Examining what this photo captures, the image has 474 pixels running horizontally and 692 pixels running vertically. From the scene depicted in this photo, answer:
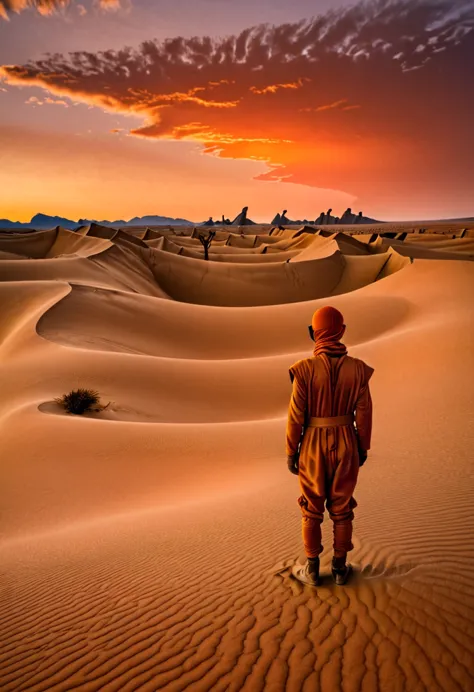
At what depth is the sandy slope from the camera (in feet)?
→ 8.57

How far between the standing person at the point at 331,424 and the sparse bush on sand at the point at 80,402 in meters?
8.26

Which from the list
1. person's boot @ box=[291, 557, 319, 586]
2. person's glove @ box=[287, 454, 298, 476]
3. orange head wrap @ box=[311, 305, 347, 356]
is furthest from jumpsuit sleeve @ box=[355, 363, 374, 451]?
person's boot @ box=[291, 557, 319, 586]

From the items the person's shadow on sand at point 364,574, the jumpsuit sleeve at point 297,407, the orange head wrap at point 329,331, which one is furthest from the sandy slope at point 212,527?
the orange head wrap at point 329,331

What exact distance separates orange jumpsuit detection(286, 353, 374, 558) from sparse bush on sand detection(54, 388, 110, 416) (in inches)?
325

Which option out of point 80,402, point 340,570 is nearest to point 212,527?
point 340,570

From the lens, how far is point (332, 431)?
3.20 metres

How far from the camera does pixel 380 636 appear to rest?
2674mm

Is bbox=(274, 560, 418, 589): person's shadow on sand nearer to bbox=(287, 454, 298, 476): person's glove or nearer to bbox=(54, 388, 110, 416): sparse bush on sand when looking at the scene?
bbox=(287, 454, 298, 476): person's glove

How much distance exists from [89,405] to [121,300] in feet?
42.3

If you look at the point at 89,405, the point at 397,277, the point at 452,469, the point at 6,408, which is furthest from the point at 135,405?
the point at 397,277

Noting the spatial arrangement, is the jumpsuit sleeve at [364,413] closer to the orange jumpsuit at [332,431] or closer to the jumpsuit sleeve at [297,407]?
the orange jumpsuit at [332,431]

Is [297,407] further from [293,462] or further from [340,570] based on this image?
[340,570]

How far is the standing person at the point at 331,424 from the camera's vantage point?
317 centimetres

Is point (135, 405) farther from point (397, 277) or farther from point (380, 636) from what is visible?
point (397, 277)
